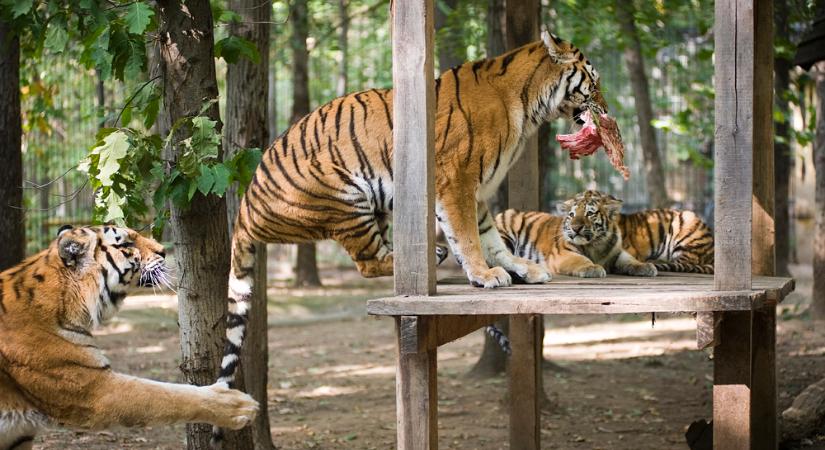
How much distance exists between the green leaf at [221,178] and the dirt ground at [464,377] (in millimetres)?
2326

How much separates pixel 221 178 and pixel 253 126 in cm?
168

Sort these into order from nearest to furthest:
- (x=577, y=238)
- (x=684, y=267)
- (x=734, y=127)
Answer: (x=734, y=127) < (x=577, y=238) < (x=684, y=267)

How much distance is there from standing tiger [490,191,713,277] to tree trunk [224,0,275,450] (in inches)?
60.0

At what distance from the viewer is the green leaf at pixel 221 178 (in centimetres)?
383

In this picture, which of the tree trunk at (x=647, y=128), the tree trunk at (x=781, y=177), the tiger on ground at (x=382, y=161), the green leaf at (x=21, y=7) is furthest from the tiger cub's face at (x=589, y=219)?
the tree trunk at (x=647, y=128)

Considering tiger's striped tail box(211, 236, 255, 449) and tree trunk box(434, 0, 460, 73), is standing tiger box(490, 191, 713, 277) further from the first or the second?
tree trunk box(434, 0, 460, 73)

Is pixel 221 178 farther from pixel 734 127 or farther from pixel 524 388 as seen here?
pixel 524 388

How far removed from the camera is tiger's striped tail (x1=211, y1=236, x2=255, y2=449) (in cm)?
409

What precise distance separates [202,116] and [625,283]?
1986 millimetres

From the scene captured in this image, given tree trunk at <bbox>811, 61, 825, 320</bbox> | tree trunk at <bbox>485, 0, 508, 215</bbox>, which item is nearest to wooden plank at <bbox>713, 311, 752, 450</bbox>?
tree trunk at <bbox>485, 0, 508, 215</bbox>

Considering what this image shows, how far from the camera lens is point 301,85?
1232 cm

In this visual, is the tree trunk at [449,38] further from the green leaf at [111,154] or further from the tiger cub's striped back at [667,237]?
the green leaf at [111,154]

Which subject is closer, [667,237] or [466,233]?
[466,233]

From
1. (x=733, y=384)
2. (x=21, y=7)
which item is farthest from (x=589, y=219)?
(x=21, y=7)
